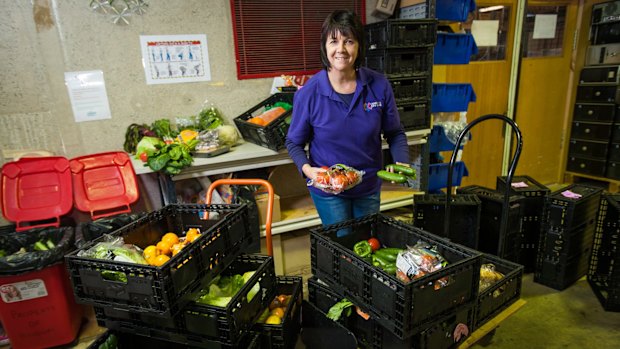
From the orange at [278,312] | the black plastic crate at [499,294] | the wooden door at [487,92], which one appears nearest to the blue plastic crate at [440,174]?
the wooden door at [487,92]

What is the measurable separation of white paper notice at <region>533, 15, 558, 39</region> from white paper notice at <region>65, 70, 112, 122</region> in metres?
4.29

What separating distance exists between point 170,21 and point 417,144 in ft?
6.90

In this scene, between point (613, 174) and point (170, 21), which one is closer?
point (170, 21)

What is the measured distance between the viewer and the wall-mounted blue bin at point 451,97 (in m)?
3.10

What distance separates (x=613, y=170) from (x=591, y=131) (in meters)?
0.48

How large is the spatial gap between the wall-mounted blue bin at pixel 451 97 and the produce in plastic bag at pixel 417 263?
1918mm

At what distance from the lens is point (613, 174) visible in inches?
164

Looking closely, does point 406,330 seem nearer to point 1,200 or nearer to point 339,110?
point 339,110

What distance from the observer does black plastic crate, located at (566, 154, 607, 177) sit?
430cm

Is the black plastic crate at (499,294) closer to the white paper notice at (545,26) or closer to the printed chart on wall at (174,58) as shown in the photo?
the printed chart on wall at (174,58)

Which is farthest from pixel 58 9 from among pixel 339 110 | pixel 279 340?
pixel 279 340

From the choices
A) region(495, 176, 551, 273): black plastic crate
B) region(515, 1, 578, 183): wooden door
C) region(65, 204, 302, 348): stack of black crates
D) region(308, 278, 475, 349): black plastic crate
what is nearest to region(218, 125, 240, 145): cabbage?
region(65, 204, 302, 348): stack of black crates

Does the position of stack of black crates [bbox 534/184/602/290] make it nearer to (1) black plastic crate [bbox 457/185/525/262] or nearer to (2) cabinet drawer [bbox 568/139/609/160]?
(1) black plastic crate [bbox 457/185/525/262]

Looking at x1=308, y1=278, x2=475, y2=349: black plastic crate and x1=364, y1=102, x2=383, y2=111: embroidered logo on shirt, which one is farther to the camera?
x1=364, y1=102, x2=383, y2=111: embroidered logo on shirt
